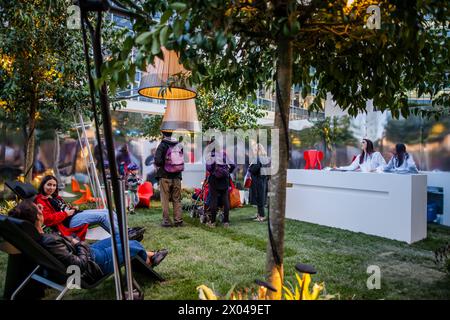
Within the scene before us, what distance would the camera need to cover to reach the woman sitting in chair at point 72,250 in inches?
96.3

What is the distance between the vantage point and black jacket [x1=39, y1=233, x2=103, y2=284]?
2.43 meters

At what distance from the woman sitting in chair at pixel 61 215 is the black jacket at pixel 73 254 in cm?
109

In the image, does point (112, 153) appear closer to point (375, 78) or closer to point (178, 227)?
point (375, 78)

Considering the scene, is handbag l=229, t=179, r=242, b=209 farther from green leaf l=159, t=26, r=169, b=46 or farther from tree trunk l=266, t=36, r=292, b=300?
green leaf l=159, t=26, r=169, b=46

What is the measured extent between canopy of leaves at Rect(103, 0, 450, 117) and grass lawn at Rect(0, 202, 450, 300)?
1647 mm

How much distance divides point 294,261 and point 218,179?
8.11 ft

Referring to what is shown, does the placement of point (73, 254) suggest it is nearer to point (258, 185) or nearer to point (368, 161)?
point (258, 185)

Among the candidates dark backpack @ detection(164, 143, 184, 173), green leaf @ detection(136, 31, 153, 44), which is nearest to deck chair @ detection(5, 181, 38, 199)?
green leaf @ detection(136, 31, 153, 44)

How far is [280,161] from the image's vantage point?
69.3 inches

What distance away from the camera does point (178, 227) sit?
5.73 m

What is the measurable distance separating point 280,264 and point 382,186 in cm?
391
